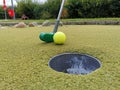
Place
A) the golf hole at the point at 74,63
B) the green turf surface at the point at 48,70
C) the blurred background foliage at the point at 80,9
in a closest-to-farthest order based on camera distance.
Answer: the green turf surface at the point at 48,70 < the golf hole at the point at 74,63 < the blurred background foliage at the point at 80,9

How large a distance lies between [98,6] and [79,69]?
9.29m

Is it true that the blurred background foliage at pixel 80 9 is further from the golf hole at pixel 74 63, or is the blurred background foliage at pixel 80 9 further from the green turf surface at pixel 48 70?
the golf hole at pixel 74 63

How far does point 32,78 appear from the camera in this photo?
7.47ft

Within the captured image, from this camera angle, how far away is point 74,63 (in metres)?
2.68

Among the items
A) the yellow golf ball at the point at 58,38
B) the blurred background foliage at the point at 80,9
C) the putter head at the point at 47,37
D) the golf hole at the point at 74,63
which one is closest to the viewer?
the golf hole at the point at 74,63

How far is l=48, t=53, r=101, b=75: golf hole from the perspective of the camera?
8.33ft

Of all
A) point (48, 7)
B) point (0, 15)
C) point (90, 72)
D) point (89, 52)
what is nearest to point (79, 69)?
point (90, 72)

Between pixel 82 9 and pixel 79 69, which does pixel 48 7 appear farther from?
pixel 79 69

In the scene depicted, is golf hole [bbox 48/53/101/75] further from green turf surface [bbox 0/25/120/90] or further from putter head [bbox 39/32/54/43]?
putter head [bbox 39/32/54/43]

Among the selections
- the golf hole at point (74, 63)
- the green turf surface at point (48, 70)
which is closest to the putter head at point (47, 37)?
the green turf surface at point (48, 70)

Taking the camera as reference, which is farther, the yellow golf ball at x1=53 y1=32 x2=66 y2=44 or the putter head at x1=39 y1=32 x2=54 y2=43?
the putter head at x1=39 y1=32 x2=54 y2=43

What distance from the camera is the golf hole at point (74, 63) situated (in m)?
2.54

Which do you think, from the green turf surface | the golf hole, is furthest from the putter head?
the golf hole

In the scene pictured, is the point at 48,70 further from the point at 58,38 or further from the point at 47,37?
the point at 47,37
